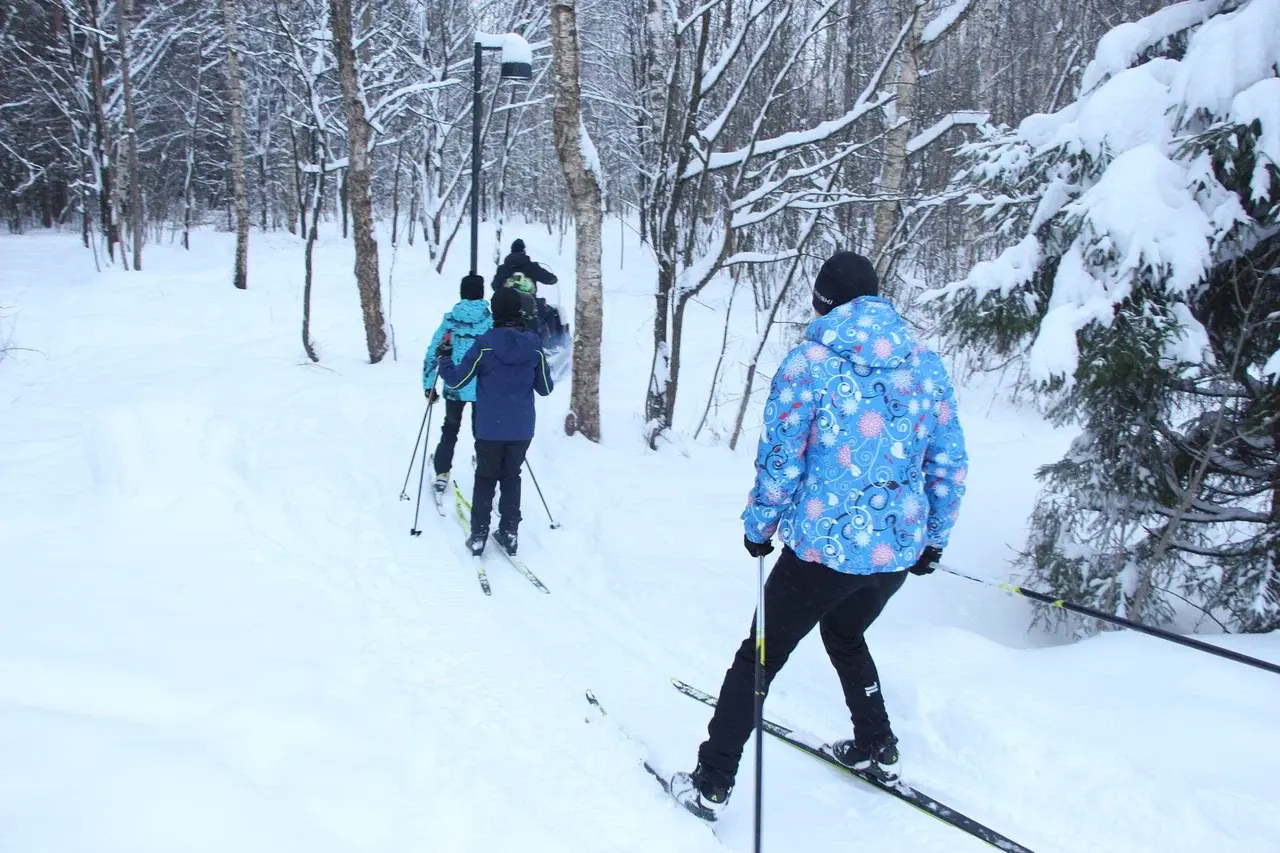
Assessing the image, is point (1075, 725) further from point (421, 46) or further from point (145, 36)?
point (145, 36)

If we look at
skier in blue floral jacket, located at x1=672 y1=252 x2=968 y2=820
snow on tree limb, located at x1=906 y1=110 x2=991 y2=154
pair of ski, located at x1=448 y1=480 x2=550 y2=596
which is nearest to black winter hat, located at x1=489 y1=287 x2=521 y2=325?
pair of ski, located at x1=448 y1=480 x2=550 y2=596

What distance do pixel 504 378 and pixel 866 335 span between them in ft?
11.2

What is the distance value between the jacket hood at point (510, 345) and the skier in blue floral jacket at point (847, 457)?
10.1 ft

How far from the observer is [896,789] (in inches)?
124

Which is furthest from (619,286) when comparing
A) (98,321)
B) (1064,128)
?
(1064,128)

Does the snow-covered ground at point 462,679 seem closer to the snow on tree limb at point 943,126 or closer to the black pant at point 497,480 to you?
the black pant at point 497,480

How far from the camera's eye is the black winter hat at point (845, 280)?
267cm

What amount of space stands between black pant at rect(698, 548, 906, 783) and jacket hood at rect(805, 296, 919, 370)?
749 mm

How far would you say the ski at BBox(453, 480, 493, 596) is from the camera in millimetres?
5145

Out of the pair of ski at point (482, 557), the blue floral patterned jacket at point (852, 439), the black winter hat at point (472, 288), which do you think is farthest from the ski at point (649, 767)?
the black winter hat at point (472, 288)

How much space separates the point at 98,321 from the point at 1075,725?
Answer: 15.7 meters

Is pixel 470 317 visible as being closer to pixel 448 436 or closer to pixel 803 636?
pixel 448 436

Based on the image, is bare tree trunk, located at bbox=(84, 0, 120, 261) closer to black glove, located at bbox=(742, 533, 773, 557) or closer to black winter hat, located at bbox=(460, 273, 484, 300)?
black winter hat, located at bbox=(460, 273, 484, 300)

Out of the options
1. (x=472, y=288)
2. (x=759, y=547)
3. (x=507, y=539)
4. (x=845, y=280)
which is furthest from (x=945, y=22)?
(x=759, y=547)
